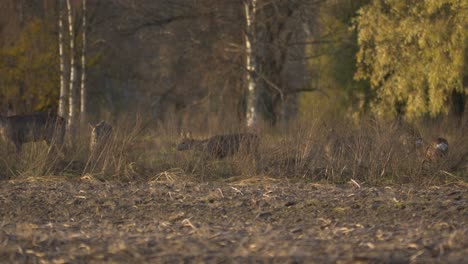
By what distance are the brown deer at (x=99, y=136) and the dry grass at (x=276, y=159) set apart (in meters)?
0.14

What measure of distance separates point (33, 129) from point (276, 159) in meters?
4.59

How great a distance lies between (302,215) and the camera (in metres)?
8.39

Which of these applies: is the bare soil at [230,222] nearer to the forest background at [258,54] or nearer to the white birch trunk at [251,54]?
the forest background at [258,54]

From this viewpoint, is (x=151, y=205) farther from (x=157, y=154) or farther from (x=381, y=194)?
(x=157, y=154)

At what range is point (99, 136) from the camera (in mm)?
12867

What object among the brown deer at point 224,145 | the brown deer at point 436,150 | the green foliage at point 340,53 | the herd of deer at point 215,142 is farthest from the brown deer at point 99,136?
the green foliage at point 340,53

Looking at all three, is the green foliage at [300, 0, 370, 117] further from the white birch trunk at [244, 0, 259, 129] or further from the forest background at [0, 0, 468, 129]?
the white birch trunk at [244, 0, 259, 129]

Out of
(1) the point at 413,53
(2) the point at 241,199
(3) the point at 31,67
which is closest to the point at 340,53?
(1) the point at 413,53

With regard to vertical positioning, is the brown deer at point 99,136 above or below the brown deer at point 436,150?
above

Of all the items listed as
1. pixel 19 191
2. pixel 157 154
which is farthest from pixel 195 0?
pixel 19 191

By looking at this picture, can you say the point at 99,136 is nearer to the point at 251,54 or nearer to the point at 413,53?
the point at 251,54

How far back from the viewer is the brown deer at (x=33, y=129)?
13219mm

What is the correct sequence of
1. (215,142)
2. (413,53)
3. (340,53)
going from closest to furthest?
(215,142)
(413,53)
(340,53)

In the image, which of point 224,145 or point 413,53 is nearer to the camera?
point 224,145
